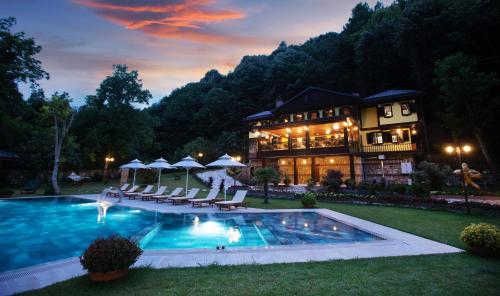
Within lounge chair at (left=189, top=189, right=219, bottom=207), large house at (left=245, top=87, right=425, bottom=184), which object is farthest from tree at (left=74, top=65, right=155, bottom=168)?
lounge chair at (left=189, top=189, right=219, bottom=207)

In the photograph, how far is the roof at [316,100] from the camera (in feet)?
85.7

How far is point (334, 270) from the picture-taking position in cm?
480

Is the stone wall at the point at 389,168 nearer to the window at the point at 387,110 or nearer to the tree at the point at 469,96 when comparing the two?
the window at the point at 387,110

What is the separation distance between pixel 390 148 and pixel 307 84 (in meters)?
21.7

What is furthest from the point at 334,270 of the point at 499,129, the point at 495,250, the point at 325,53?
the point at 325,53

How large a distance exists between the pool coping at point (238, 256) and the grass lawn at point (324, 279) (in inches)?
15.5

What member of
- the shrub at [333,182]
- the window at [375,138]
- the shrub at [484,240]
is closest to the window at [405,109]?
the window at [375,138]

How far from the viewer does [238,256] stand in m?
5.82

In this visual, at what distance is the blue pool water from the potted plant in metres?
3.20

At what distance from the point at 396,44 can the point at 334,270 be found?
110 feet

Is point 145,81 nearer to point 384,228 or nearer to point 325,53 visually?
point 325,53

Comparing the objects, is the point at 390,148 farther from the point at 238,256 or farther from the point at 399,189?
the point at 238,256

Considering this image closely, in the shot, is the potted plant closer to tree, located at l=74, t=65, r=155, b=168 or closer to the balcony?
the balcony

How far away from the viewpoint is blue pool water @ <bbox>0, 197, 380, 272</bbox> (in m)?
7.42
